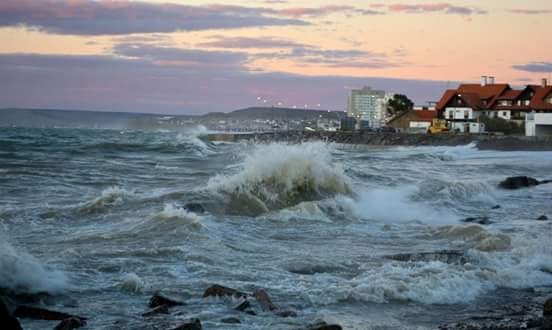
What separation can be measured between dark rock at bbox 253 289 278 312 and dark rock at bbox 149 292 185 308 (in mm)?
871

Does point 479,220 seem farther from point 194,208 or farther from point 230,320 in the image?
point 230,320

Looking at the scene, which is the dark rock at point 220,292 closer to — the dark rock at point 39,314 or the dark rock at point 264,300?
the dark rock at point 264,300

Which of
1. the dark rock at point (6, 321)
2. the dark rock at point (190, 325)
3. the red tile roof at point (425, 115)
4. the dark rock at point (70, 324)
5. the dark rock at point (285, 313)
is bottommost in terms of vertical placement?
the dark rock at point (285, 313)

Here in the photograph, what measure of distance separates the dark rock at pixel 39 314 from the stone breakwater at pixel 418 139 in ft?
168

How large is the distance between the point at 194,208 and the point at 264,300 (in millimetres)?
8622

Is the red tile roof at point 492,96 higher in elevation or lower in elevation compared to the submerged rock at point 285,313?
higher

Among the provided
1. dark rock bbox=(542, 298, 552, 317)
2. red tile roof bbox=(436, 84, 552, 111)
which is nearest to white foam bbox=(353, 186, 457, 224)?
dark rock bbox=(542, 298, 552, 317)

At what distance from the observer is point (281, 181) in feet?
67.7

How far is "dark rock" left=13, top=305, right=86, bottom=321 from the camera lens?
26.9 ft

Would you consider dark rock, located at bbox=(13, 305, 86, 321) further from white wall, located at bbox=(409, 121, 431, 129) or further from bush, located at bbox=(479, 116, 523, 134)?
white wall, located at bbox=(409, 121, 431, 129)

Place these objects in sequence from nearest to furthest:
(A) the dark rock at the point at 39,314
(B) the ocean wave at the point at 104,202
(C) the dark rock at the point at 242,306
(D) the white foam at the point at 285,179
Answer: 1. (A) the dark rock at the point at 39,314
2. (C) the dark rock at the point at 242,306
3. (B) the ocean wave at the point at 104,202
4. (D) the white foam at the point at 285,179

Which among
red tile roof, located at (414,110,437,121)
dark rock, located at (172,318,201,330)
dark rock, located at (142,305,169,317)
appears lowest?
dark rock, located at (142,305,169,317)

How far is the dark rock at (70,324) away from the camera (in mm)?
7842

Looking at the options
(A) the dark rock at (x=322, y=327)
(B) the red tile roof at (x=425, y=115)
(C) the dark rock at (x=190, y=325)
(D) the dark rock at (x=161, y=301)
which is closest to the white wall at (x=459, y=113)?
(B) the red tile roof at (x=425, y=115)
